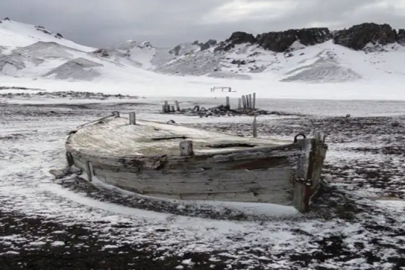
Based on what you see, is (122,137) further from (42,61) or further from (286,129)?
(42,61)

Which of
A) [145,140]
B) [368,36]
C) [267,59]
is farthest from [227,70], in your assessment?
[145,140]

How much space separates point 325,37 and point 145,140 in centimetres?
12997

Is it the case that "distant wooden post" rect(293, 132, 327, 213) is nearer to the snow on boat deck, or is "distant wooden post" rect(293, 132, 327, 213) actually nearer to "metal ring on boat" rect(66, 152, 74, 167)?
the snow on boat deck

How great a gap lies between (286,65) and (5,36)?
270 ft

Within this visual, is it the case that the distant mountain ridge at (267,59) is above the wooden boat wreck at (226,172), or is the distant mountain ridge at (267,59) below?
above

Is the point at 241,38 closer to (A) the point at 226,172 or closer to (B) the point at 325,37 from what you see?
(B) the point at 325,37

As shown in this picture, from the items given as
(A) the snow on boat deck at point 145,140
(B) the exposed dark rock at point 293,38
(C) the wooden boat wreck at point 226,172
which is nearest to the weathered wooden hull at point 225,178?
(C) the wooden boat wreck at point 226,172

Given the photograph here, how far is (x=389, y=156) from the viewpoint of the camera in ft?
42.1

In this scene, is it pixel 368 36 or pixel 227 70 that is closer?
pixel 227 70

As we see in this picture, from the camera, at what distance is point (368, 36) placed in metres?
122

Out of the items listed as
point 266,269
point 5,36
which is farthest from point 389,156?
point 5,36

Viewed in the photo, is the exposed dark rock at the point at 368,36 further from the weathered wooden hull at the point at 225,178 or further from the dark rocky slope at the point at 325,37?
the weathered wooden hull at the point at 225,178

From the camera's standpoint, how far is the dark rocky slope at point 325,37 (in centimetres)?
12125

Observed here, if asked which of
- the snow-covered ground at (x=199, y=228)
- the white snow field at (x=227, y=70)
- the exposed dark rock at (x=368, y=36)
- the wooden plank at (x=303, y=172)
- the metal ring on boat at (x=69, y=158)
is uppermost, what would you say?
the exposed dark rock at (x=368, y=36)
